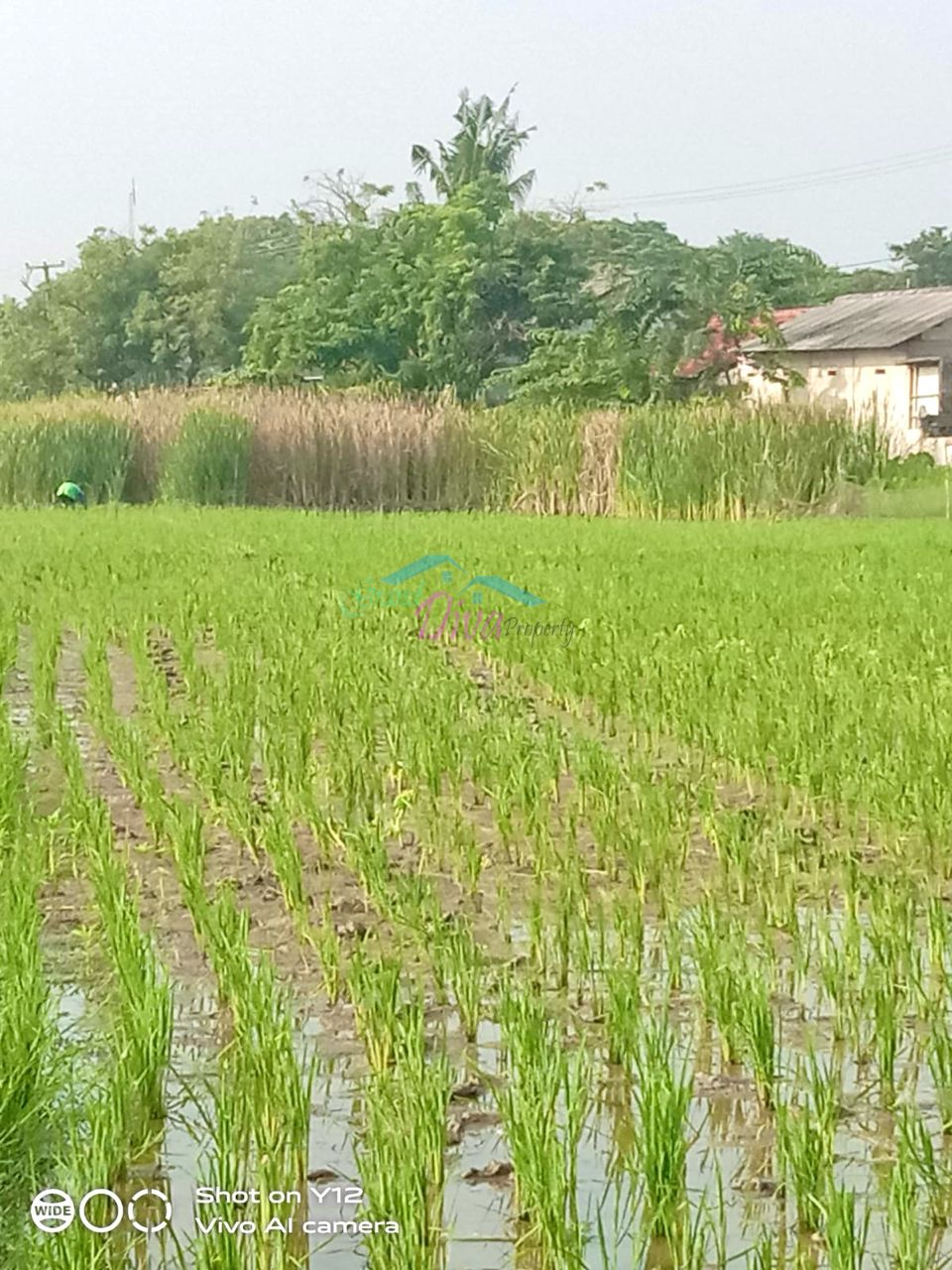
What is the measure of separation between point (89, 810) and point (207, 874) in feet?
1.05

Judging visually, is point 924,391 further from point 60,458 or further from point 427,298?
point 60,458

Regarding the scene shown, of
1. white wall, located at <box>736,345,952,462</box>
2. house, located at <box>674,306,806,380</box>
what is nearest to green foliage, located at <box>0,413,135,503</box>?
house, located at <box>674,306,806,380</box>

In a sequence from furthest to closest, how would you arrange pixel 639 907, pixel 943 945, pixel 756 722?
1. pixel 756 722
2. pixel 639 907
3. pixel 943 945

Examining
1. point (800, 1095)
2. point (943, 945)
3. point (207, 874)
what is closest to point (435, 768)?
point (207, 874)

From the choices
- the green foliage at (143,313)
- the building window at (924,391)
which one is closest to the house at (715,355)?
the building window at (924,391)

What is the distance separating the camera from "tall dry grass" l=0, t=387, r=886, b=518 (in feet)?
61.8

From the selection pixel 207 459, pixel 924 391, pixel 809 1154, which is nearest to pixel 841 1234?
pixel 809 1154

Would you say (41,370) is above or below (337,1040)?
above

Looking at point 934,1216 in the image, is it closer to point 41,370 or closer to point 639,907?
point 639,907

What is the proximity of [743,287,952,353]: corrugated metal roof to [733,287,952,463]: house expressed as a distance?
2 centimetres

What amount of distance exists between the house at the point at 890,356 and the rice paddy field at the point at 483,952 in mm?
23038

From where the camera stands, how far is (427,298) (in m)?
31.6

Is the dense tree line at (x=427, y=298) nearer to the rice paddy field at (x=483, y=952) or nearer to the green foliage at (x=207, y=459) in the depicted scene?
the green foliage at (x=207, y=459)

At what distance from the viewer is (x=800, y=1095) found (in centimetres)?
274
